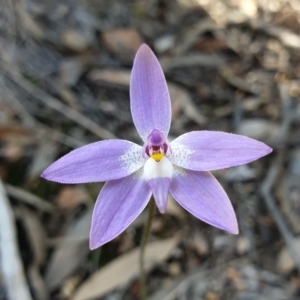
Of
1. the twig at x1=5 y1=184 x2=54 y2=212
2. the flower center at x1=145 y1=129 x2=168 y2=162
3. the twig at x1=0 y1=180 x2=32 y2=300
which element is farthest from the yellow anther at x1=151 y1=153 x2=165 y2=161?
the twig at x1=5 y1=184 x2=54 y2=212

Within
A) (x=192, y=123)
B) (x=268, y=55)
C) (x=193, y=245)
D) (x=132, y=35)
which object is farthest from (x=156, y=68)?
(x=268, y=55)

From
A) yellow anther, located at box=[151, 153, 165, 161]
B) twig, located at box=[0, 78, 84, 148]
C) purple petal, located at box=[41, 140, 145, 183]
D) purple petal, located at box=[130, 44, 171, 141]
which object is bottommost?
twig, located at box=[0, 78, 84, 148]

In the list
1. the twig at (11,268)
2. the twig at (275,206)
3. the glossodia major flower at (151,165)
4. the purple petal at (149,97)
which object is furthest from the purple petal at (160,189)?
the twig at (275,206)

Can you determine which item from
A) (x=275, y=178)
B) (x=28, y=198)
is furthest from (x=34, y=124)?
(x=275, y=178)

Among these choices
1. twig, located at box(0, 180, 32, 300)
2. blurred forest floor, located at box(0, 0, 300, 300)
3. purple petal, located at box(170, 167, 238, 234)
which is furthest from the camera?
blurred forest floor, located at box(0, 0, 300, 300)

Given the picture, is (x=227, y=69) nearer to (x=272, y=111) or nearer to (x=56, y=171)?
(x=272, y=111)

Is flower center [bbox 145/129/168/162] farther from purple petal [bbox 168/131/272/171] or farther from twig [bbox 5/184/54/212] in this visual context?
twig [bbox 5/184/54/212]

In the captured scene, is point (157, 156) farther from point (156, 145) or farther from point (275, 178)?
point (275, 178)

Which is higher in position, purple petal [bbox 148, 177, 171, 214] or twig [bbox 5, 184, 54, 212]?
purple petal [bbox 148, 177, 171, 214]
